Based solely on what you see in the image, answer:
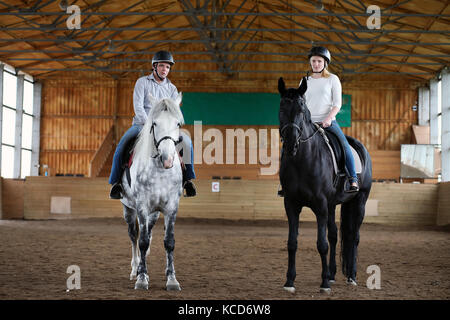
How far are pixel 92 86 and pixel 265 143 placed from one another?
11.0 m

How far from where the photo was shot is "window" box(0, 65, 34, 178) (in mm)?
27578

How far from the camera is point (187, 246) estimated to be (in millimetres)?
11250

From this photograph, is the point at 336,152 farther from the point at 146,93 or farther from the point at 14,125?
the point at 14,125

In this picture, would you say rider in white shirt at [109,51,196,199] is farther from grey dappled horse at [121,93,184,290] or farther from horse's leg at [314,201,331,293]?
horse's leg at [314,201,331,293]

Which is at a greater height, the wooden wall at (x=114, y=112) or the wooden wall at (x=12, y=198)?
the wooden wall at (x=114, y=112)

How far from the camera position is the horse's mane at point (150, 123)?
544cm

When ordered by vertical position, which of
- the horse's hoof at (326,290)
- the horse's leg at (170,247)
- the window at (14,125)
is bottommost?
the horse's hoof at (326,290)

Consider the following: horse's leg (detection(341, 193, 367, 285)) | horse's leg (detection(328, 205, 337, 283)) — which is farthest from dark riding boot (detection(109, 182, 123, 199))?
horse's leg (detection(341, 193, 367, 285))

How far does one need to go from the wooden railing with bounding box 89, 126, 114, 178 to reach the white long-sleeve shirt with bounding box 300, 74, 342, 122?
72.2 ft

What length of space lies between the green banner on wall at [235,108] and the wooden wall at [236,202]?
1050 cm

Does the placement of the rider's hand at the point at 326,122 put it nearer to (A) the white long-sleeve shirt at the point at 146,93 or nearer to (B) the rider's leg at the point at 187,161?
(B) the rider's leg at the point at 187,161

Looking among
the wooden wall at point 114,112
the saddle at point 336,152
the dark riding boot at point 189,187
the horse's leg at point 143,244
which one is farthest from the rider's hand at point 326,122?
the wooden wall at point 114,112

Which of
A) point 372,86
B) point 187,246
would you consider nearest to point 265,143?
point 372,86

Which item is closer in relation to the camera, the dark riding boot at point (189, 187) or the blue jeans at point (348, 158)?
the blue jeans at point (348, 158)
